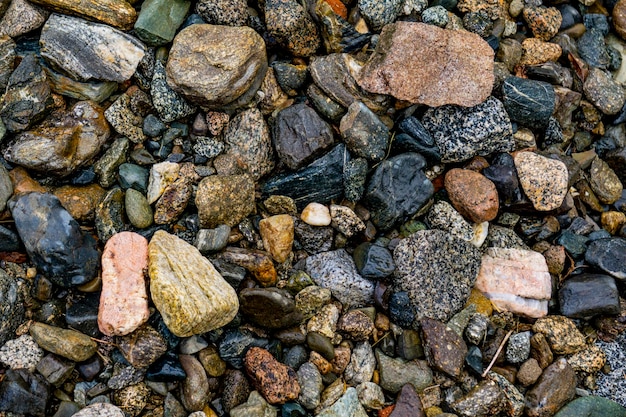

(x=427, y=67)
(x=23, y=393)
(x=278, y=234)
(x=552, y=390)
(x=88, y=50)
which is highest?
(x=88, y=50)

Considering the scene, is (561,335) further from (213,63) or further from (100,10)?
(100,10)

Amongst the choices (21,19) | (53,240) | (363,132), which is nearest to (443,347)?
(363,132)

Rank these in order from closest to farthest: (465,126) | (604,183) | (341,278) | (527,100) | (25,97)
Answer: (25,97) < (341,278) < (465,126) < (527,100) < (604,183)

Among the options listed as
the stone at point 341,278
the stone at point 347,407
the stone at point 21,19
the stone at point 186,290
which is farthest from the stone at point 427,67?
the stone at point 21,19

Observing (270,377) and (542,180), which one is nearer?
(270,377)

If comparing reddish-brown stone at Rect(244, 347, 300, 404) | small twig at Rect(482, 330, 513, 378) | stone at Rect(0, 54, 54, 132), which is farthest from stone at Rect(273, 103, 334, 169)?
small twig at Rect(482, 330, 513, 378)

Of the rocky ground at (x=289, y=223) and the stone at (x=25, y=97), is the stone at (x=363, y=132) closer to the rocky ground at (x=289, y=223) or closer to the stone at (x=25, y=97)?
the rocky ground at (x=289, y=223)

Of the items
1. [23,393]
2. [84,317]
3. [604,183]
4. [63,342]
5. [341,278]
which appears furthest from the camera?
[604,183]

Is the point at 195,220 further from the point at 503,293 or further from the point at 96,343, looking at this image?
the point at 503,293
